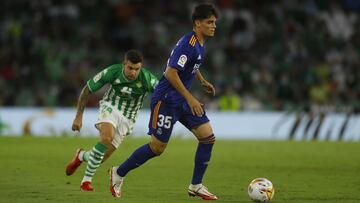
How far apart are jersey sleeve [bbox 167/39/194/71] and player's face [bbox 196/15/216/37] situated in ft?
0.92

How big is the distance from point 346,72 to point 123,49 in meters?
6.88

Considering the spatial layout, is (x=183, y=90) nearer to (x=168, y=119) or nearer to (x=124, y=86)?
(x=168, y=119)

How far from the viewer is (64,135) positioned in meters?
22.2

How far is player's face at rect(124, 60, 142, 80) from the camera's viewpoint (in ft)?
32.5

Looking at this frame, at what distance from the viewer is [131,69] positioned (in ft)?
32.6

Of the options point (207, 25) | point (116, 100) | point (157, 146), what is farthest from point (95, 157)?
point (207, 25)

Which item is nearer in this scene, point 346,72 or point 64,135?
point 64,135

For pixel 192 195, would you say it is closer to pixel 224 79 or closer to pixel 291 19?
pixel 224 79

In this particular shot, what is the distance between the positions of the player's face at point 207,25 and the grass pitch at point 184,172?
1864mm

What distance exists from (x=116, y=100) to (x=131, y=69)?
63cm

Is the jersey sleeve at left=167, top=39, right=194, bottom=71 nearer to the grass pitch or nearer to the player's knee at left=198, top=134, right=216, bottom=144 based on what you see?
the player's knee at left=198, top=134, right=216, bottom=144

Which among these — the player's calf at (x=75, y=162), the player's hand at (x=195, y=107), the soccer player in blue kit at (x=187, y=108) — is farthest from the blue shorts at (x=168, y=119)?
the player's calf at (x=75, y=162)

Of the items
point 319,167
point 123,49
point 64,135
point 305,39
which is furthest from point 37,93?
point 319,167

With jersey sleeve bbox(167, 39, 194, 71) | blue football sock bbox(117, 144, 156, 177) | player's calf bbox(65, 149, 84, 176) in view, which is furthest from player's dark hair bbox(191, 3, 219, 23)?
player's calf bbox(65, 149, 84, 176)
